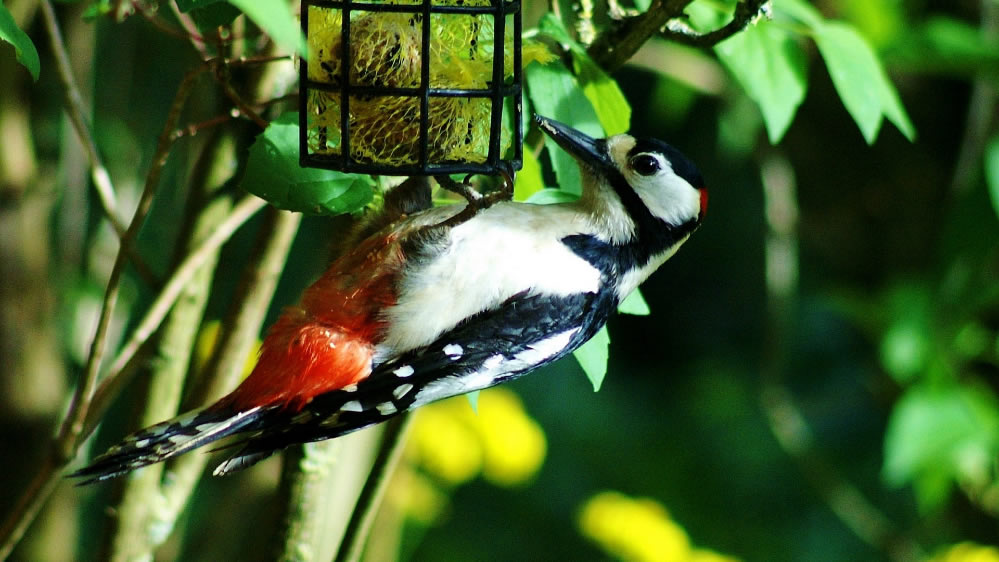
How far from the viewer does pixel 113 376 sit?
1624mm

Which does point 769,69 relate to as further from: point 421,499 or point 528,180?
point 421,499

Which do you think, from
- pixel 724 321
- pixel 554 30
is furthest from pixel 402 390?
pixel 724 321

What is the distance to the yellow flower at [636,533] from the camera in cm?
359

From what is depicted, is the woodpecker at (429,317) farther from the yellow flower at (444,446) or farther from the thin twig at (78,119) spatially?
the yellow flower at (444,446)

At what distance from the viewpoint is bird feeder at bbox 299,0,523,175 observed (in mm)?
1255

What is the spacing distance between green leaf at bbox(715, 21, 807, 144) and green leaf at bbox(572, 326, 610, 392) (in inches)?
14.4

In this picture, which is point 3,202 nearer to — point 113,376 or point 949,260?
point 113,376

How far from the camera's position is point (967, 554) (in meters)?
3.62

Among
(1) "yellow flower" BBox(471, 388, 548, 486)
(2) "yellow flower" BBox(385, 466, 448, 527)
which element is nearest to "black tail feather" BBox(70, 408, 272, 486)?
(2) "yellow flower" BBox(385, 466, 448, 527)

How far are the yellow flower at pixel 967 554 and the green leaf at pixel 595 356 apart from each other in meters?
2.64

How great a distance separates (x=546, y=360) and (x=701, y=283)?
3283mm

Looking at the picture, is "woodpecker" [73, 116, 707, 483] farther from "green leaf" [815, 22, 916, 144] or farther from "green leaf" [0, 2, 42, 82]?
"green leaf" [0, 2, 42, 82]

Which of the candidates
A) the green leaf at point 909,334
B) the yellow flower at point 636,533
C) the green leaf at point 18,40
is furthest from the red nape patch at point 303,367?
the yellow flower at point 636,533

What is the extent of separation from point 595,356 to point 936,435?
1.84m
